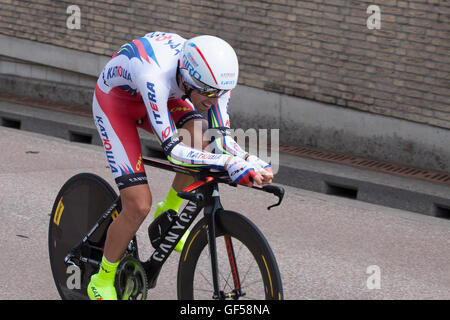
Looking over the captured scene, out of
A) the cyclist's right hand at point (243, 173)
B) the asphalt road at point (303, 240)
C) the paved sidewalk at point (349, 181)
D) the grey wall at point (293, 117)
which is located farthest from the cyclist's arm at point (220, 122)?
the grey wall at point (293, 117)

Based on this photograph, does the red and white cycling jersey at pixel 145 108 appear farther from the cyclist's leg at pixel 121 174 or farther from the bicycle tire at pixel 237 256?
the bicycle tire at pixel 237 256

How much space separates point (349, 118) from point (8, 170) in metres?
4.07

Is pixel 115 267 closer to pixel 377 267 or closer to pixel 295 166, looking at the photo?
pixel 377 267

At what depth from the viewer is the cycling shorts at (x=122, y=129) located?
5246mm

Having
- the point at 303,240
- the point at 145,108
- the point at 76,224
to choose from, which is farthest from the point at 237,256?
the point at 303,240

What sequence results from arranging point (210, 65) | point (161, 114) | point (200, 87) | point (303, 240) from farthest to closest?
1. point (303, 240)
2. point (161, 114)
3. point (200, 87)
4. point (210, 65)

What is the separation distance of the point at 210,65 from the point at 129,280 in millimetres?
1521

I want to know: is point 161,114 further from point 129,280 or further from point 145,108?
point 129,280

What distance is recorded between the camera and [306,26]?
1080cm

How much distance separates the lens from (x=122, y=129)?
534cm

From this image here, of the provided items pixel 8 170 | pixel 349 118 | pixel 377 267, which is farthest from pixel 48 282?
pixel 349 118

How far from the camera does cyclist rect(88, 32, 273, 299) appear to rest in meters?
4.72

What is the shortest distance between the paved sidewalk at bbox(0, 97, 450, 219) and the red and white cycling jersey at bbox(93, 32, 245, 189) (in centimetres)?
396

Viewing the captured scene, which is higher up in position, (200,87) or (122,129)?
(200,87)
